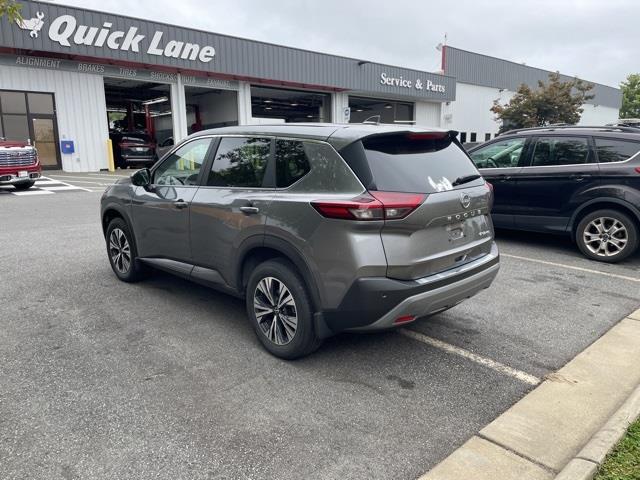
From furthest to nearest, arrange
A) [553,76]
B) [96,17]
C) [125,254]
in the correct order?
[553,76] → [96,17] → [125,254]

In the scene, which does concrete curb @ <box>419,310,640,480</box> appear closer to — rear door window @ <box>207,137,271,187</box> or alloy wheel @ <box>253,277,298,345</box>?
alloy wheel @ <box>253,277,298,345</box>

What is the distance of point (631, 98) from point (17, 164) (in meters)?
72.7

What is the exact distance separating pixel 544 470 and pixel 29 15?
2081 centimetres

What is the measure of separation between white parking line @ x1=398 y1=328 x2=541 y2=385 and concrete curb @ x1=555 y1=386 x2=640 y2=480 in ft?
1.93

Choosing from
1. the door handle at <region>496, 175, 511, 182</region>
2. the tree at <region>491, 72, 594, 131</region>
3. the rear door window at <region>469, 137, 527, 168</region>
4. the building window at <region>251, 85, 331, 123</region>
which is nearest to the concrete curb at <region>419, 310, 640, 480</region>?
the door handle at <region>496, 175, 511, 182</region>

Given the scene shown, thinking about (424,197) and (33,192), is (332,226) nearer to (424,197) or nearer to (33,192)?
(424,197)

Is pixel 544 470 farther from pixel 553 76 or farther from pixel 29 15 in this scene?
pixel 553 76

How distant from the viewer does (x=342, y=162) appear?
326 cm

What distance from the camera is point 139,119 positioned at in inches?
1336

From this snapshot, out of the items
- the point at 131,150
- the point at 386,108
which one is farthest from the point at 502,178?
the point at 386,108

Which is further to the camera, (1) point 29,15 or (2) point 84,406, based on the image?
(1) point 29,15

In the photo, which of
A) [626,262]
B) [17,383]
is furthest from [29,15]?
[626,262]

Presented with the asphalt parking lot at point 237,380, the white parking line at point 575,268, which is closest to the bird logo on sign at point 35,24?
the asphalt parking lot at point 237,380

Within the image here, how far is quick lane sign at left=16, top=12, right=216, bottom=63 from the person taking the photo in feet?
58.4
